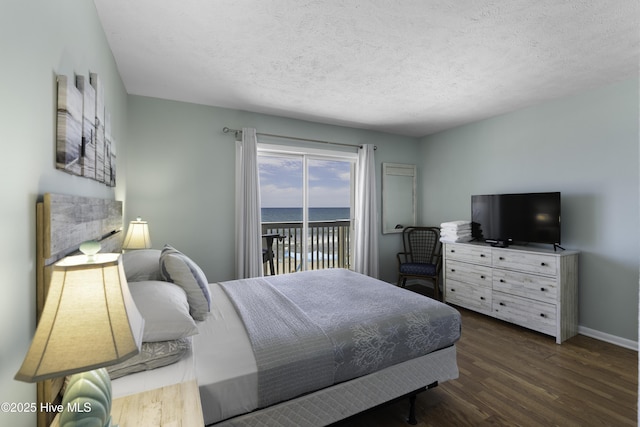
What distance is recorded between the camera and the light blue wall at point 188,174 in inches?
125

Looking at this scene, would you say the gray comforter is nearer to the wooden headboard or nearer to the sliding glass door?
the wooden headboard

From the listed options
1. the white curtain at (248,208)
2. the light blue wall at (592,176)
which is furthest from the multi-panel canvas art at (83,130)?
the light blue wall at (592,176)

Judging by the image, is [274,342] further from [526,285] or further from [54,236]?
[526,285]

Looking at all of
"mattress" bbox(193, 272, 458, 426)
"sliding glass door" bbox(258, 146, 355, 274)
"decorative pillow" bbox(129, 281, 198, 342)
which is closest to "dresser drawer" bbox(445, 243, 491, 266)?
"sliding glass door" bbox(258, 146, 355, 274)

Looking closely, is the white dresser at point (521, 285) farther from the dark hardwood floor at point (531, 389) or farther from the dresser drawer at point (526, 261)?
the dark hardwood floor at point (531, 389)

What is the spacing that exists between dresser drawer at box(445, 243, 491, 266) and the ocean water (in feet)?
5.35

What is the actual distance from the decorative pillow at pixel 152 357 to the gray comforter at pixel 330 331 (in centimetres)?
38

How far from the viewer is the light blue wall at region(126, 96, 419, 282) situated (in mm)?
3168

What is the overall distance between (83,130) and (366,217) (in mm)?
3572

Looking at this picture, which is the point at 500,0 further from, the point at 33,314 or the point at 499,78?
the point at 33,314

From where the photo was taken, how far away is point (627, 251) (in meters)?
2.77

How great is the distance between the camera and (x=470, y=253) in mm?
3705

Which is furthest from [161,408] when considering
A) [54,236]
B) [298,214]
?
[298,214]

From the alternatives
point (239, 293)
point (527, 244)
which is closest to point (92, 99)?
point (239, 293)
